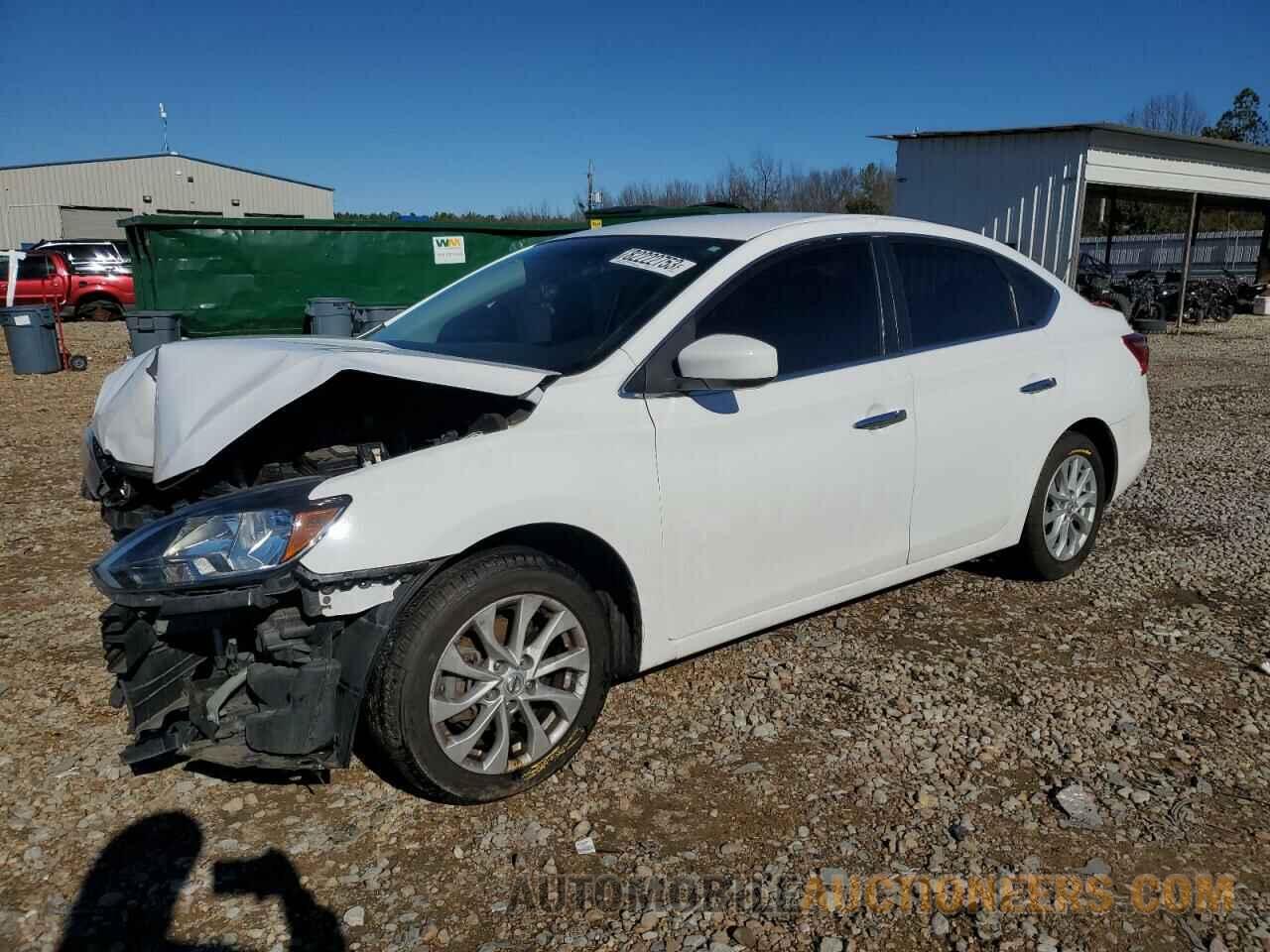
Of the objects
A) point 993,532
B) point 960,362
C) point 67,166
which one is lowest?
point 993,532

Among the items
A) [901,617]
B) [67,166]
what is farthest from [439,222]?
[67,166]

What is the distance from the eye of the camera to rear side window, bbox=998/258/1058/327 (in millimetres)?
4430

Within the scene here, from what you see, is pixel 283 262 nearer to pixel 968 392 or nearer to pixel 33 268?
pixel 968 392

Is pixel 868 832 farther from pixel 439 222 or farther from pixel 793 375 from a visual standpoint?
pixel 439 222

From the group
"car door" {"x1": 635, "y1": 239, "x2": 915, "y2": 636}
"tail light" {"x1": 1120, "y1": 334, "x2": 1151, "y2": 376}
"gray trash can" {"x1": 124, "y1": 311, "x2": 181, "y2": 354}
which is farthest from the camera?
"gray trash can" {"x1": 124, "y1": 311, "x2": 181, "y2": 354}

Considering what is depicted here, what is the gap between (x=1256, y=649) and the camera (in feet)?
13.2

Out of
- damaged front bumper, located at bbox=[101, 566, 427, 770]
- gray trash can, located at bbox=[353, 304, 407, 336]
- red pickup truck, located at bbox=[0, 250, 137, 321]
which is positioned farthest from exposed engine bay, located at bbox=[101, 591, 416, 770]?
red pickup truck, located at bbox=[0, 250, 137, 321]

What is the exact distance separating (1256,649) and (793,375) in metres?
2.37

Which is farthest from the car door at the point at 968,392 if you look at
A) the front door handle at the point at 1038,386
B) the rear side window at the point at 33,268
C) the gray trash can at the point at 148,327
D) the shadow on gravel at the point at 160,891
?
the rear side window at the point at 33,268

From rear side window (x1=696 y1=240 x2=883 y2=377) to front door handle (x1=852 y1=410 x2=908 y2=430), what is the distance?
0.76ft

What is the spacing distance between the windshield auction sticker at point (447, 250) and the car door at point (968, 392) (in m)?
10.4

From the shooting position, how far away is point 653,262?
11.7ft

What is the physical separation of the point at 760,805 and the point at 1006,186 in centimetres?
1777

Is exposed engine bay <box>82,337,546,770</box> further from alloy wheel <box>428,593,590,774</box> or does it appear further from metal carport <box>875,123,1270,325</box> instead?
metal carport <box>875,123,1270,325</box>
